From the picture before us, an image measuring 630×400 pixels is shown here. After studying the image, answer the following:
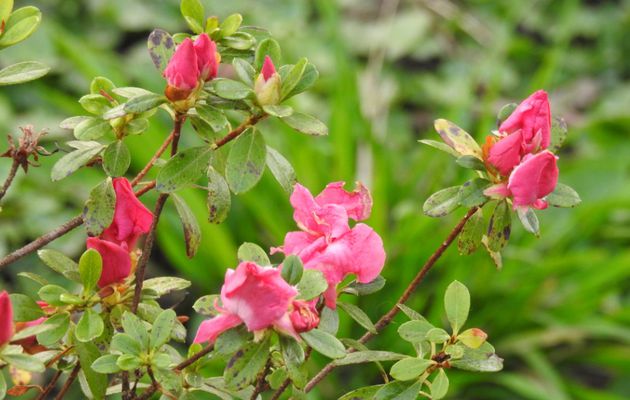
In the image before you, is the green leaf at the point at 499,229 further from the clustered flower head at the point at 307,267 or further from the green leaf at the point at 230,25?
the green leaf at the point at 230,25

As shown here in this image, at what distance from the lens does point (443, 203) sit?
0.60 m

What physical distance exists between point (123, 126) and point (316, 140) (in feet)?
5.63

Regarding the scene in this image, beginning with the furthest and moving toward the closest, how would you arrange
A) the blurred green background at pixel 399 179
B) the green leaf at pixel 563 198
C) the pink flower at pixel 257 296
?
the blurred green background at pixel 399 179, the green leaf at pixel 563 198, the pink flower at pixel 257 296

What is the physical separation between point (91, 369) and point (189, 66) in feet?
0.65

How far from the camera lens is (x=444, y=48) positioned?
2994 millimetres

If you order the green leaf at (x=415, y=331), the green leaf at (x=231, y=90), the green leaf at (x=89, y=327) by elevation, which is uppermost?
the green leaf at (x=231, y=90)

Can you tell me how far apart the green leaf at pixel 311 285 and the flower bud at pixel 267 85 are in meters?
0.12

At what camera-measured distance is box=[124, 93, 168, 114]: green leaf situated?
566 mm

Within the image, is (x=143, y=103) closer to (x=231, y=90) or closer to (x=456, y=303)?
(x=231, y=90)

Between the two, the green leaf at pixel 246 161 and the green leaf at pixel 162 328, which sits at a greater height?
the green leaf at pixel 246 161

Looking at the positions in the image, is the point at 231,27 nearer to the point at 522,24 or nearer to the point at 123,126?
the point at 123,126

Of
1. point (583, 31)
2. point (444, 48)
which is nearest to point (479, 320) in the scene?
point (444, 48)

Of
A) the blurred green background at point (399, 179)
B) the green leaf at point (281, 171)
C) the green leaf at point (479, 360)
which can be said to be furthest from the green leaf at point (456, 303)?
the blurred green background at point (399, 179)

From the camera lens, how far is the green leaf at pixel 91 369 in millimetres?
600
